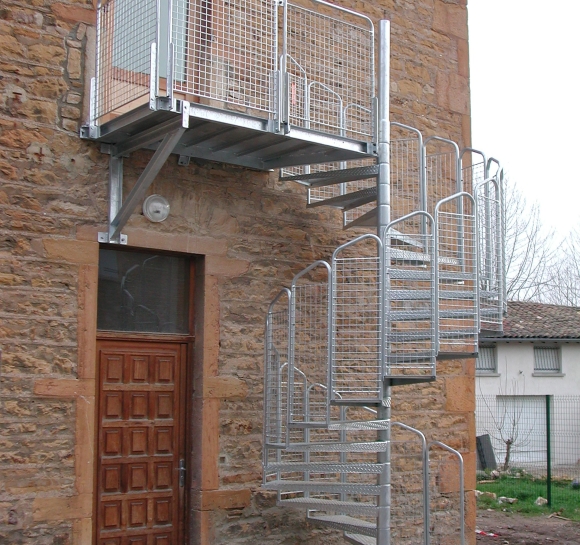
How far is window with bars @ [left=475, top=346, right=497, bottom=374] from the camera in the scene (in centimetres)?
2003

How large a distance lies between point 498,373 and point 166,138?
1573 cm

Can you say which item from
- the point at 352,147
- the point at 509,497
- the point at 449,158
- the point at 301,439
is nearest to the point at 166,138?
the point at 352,147

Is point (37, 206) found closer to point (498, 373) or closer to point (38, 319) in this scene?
point (38, 319)

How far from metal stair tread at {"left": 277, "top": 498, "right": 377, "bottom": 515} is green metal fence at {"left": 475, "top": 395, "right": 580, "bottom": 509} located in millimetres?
6828

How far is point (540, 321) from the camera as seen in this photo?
842 inches

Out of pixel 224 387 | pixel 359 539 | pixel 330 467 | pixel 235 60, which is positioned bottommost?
pixel 359 539

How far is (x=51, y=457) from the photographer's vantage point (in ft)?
18.6

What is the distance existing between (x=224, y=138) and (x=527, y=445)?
42.3 feet

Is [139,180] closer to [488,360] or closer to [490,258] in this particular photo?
[490,258]

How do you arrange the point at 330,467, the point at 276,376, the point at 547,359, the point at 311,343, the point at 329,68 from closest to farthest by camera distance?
1. the point at 330,467
2. the point at 276,376
3. the point at 311,343
4. the point at 329,68
5. the point at 547,359

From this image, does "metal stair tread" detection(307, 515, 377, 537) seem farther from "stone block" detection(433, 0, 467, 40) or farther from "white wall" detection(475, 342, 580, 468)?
"white wall" detection(475, 342, 580, 468)

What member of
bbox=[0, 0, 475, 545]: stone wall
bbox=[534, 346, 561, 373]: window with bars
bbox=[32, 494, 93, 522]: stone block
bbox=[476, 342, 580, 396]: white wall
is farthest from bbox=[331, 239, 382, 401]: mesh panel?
bbox=[534, 346, 561, 373]: window with bars

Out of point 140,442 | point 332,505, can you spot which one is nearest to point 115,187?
point 140,442

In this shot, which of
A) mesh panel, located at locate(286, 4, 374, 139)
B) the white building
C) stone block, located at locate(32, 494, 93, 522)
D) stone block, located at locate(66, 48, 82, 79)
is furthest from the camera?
the white building
